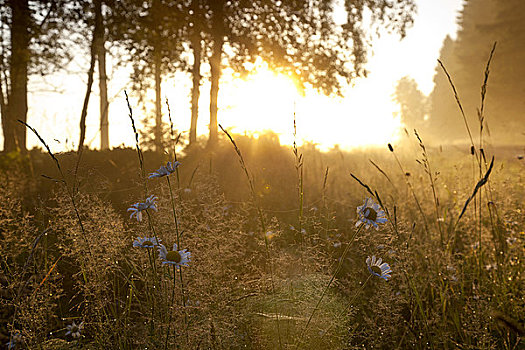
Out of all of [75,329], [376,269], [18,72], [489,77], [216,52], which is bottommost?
[75,329]

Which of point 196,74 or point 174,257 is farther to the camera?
point 196,74

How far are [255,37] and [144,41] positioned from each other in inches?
105

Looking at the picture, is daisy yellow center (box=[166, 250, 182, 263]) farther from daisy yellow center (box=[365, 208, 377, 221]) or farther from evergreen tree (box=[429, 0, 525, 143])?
evergreen tree (box=[429, 0, 525, 143])

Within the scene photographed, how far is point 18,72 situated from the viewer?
8.20 m

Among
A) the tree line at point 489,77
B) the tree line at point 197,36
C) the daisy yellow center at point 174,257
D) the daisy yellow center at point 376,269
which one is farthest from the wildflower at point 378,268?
the tree line at point 489,77

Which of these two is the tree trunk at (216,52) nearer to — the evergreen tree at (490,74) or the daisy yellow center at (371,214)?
the daisy yellow center at (371,214)

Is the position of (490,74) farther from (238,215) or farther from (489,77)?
(238,215)

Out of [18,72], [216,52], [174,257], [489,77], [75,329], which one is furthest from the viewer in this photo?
[489,77]

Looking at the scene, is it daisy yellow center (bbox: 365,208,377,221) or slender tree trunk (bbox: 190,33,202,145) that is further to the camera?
slender tree trunk (bbox: 190,33,202,145)

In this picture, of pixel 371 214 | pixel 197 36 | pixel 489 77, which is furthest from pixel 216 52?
pixel 489 77

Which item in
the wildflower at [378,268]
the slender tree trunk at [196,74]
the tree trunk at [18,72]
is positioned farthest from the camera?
the slender tree trunk at [196,74]

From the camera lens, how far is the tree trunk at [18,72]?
26.2 ft

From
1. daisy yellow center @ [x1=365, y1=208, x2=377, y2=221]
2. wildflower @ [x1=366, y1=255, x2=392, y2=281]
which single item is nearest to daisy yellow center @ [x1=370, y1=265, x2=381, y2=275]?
wildflower @ [x1=366, y1=255, x2=392, y2=281]

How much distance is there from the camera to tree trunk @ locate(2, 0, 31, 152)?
7.99 m
